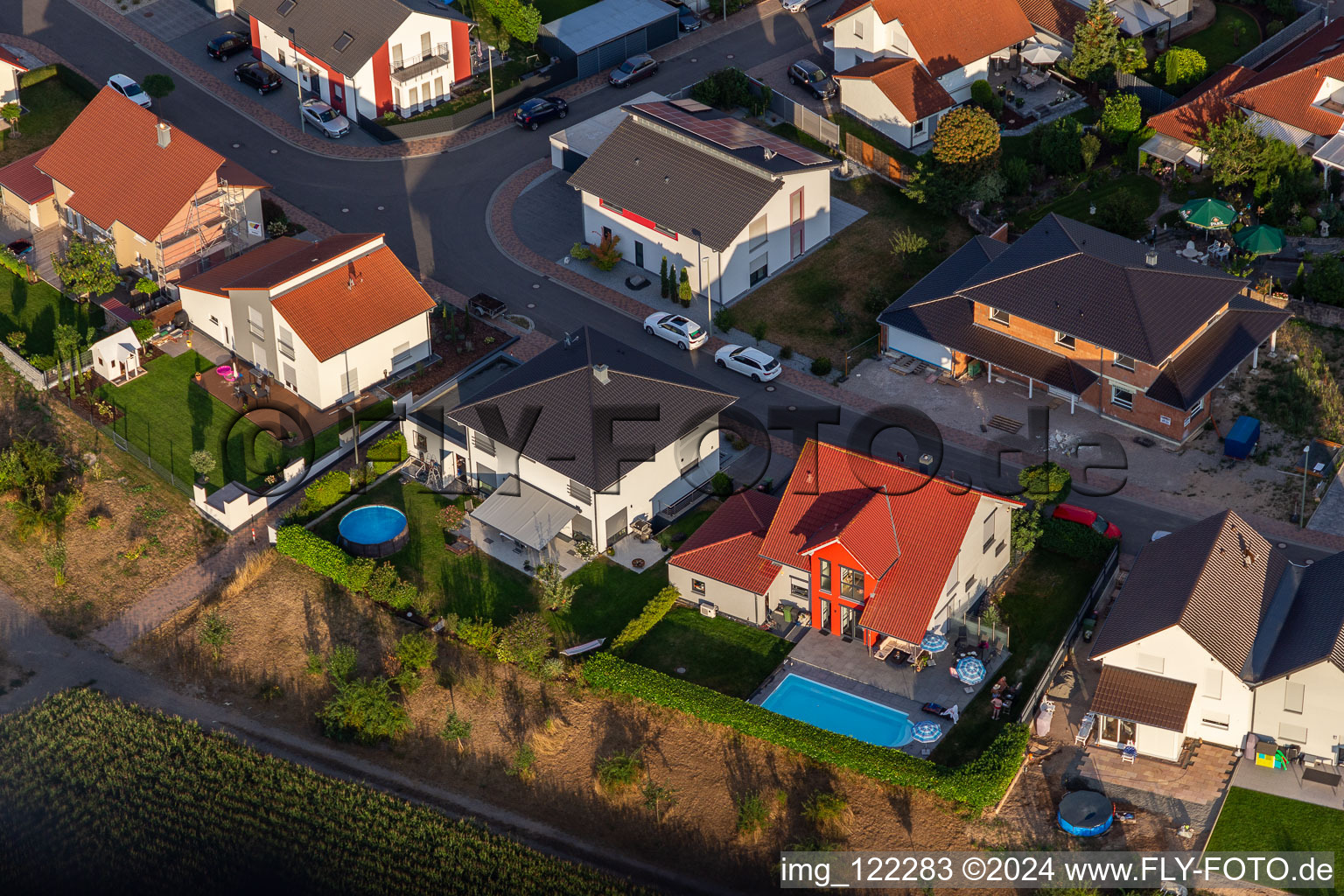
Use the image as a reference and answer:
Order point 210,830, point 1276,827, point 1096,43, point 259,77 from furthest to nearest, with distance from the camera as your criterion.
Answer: point 259,77 < point 1096,43 < point 210,830 < point 1276,827

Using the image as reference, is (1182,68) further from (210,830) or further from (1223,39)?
(210,830)

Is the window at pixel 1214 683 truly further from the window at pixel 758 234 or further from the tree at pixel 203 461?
the tree at pixel 203 461

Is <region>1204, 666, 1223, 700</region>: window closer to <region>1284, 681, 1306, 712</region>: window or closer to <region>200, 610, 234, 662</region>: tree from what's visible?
<region>1284, 681, 1306, 712</region>: window

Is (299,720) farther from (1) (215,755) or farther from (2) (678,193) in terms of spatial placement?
(2) (678,193)

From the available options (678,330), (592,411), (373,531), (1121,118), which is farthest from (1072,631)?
(1121,118)

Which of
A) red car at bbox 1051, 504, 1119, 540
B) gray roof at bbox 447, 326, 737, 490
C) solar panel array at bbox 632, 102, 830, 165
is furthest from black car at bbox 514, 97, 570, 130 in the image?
red car at bbox 1051, 504, 1119, 540

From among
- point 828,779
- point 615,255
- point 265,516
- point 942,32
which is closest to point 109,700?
point 265,516
